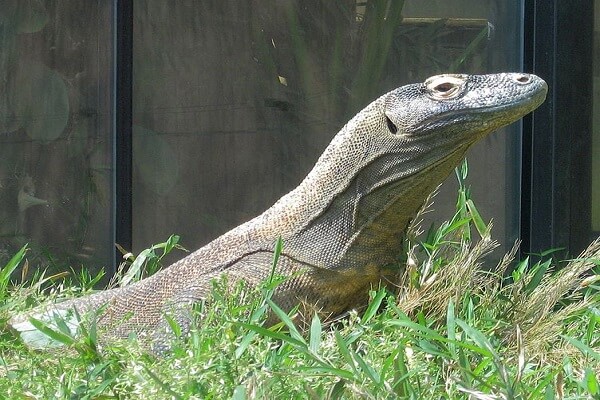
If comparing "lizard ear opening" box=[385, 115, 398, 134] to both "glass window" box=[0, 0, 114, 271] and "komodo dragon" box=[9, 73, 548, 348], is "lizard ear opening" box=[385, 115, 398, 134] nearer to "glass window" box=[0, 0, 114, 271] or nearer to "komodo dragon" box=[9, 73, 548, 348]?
"komodo dragon" box=[9, 73, 548, 348]

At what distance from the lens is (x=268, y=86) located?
5137 mm

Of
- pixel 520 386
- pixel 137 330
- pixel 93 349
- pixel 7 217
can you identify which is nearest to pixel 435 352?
pixel 520 386

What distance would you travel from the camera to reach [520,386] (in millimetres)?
2471

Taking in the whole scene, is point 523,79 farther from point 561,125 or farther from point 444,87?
point 561,125

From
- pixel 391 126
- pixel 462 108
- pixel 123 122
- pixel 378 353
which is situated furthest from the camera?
pixel 123 122

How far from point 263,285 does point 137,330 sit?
0.62 meters

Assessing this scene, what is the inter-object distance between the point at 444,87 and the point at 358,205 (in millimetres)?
485

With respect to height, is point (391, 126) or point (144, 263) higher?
point (391, 126)

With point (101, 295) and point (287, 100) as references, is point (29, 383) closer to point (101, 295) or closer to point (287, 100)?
point (101, 295)

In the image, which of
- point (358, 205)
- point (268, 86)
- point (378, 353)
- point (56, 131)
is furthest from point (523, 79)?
point (56, 131)

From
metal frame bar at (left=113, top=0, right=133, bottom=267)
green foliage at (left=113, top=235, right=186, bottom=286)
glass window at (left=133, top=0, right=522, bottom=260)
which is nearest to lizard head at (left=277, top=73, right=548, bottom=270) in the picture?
green foliage at (left=113, top=235, right=186, bottom=286)

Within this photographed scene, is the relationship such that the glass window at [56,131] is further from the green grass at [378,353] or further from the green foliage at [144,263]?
the green grass at [378,353]

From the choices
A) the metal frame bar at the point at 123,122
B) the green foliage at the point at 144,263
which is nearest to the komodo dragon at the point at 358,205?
the green foliage at the point at 144,263

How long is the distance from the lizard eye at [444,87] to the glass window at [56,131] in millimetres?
1977
